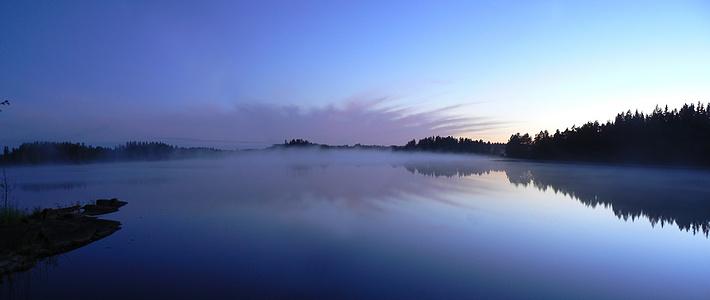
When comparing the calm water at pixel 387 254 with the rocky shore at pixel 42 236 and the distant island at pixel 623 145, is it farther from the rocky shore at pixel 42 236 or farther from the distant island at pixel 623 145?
the distant island at pixel 623 145

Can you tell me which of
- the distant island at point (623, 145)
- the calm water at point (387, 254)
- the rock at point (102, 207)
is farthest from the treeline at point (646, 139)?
the rock at point (102, 207)

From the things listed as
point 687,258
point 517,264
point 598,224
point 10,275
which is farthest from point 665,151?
point 10,275

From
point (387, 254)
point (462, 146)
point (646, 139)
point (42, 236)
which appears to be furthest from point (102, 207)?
point (462, 146)

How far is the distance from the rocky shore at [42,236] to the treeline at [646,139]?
52676 millimetres

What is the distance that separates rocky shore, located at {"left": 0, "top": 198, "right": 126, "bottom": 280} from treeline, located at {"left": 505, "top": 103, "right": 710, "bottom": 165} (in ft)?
173

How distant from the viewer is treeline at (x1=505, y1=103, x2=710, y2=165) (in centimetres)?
4253

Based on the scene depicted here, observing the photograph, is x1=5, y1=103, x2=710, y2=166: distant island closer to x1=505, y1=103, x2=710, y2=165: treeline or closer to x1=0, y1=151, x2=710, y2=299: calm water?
x1=505, y1=103, x2=710, y2=165: treeline

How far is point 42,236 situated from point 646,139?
59335 millimetres

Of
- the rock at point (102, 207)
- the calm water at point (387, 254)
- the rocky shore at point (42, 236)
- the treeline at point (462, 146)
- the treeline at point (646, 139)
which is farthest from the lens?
the treeline at point (462, 146)

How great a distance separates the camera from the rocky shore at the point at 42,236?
297 inches

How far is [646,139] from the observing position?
49062 mm

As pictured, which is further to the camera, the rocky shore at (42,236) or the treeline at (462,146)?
the treeline at (462,146)

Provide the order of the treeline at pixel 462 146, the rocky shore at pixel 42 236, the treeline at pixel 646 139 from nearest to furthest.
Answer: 1. the rocky shore at pixel 42 236
2. the treeline at pixel 646 139
3. the treeline at pixel 462 146

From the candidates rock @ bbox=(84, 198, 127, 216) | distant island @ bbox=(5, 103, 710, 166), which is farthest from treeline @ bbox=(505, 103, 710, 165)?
rock @ bbox=(84, 198, 127, 216)
